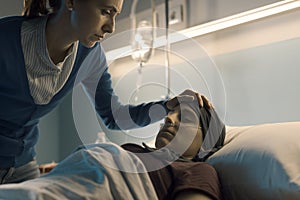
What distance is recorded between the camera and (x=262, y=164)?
1.10 metres

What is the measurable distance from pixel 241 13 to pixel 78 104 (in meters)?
0.76

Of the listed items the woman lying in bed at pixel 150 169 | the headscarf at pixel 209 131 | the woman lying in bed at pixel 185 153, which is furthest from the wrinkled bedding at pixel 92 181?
the headscarf at pixel 209 131

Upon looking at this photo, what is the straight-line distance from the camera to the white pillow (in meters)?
1.03

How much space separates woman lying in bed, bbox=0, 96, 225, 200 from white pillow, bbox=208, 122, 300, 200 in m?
0.06

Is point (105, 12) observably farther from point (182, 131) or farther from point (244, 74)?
point (244, 74)

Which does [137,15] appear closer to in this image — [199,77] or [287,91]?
[199,77]

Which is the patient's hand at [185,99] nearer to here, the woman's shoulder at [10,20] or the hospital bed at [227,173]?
the hospital bed at [227,173]

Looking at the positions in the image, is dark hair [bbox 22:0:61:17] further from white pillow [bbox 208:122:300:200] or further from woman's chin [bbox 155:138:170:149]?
white pillow [bbox 208:122:300:200]

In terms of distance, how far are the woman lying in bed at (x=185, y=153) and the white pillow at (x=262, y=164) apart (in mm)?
64

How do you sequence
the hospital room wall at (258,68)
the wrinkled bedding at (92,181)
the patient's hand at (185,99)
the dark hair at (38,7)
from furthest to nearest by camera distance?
the hospital room wall at (258,68) → the patient's hand at (185,99) → the dark hair at (38,7) → the wrinkled bedding at (92,181)

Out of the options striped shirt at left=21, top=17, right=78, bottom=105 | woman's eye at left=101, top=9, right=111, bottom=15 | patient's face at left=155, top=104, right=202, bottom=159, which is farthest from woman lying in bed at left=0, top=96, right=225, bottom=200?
woman's eye at left=101, top=9, right=111, bottom=15

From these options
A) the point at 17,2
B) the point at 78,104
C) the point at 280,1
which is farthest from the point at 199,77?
the point at 17,2

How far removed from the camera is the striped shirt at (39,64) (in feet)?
3.35

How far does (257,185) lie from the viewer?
1.08 meters
